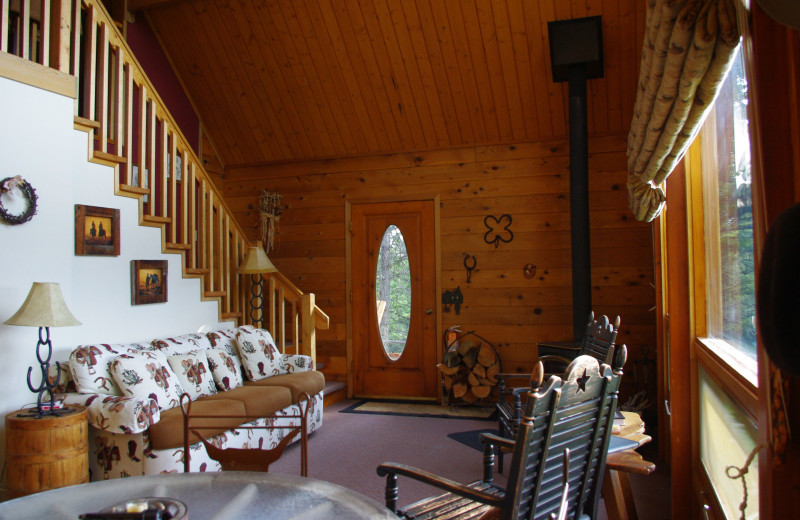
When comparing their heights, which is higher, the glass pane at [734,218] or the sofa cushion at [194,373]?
the glass pane at [734,218]

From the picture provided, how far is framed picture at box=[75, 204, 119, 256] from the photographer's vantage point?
382cm

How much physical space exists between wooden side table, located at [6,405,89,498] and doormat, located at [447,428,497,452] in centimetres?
263

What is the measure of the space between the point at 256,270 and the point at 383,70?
218 cm

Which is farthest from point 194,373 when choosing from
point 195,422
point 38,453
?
point 38,453

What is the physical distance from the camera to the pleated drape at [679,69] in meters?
1.50

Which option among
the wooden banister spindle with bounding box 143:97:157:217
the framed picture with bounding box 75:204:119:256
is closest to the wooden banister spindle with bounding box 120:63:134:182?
the wooden banister spindle with bounding box 143:97:157:217

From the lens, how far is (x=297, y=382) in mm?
4617

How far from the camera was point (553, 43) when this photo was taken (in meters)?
4.71

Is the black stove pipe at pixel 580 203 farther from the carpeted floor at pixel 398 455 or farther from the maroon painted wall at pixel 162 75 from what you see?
the maroon painted wall at pixel 162 75

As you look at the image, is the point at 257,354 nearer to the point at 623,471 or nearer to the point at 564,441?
the point at 623,471

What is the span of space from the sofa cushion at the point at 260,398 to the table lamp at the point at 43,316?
3.23ft

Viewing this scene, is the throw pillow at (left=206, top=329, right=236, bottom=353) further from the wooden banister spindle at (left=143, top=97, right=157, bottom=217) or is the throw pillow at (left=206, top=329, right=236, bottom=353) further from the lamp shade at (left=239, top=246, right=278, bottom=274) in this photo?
the wooden banister spindle at (left=143, top=97, right=157, bottom=217)

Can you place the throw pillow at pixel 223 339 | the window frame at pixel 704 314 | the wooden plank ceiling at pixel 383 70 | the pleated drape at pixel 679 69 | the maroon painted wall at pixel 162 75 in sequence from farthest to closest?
the maroon painted wall at pixel 162 75
the wooden plank ceiling at pixel 383 70
the throw pillow at pixel 223 339
the window frame at pixel 704 314
the pleated drape at pixel 679 69

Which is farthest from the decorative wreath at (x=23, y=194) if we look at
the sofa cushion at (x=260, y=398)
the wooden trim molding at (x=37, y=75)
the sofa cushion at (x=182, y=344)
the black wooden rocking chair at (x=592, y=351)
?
the black wooden rocking chair at (x=592, y=351)
